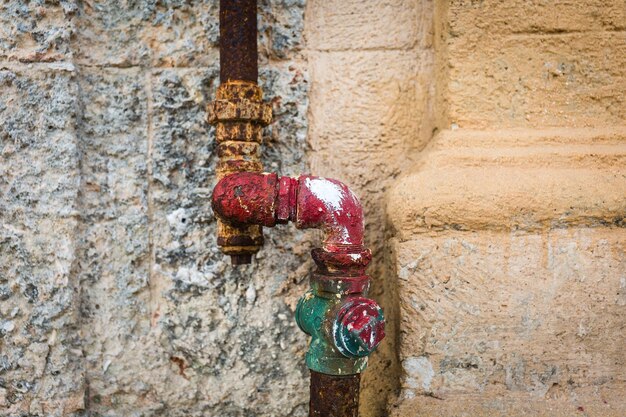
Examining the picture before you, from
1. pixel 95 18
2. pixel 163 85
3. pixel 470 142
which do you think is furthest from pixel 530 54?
pixel 95 18

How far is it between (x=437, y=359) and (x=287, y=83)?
70 centimetres

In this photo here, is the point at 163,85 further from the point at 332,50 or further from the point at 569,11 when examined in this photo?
the point at 569,11

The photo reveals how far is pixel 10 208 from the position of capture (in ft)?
3.59

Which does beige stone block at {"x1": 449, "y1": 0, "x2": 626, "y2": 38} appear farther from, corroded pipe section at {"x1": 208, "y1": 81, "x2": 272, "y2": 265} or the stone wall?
corroded pipe section at {"x1": 208, "y1": 81, "x2": 272, "y2": 265}

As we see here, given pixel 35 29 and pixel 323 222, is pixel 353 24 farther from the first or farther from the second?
pixel 35 29

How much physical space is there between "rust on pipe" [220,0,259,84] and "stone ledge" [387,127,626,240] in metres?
0.42

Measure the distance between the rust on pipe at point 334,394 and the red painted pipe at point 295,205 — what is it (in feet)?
0.76

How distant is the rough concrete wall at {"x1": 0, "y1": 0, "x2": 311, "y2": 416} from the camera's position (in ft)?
3.59

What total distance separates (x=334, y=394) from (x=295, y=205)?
1.22 ft

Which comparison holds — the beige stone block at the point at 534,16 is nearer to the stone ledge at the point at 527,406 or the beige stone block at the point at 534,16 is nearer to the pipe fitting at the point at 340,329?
the pipe fitting at the point at 340,329

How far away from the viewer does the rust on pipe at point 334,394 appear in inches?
37.9

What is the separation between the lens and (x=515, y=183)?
1031 millimetres

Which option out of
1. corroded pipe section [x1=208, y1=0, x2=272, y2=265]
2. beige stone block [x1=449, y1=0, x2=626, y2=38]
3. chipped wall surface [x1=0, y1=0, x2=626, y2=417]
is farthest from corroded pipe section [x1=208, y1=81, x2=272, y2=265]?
beige stone block [x1=449, y1=0, x2=626, y2=38]

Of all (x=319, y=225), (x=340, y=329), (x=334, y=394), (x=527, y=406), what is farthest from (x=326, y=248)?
(x=527, y=406)
